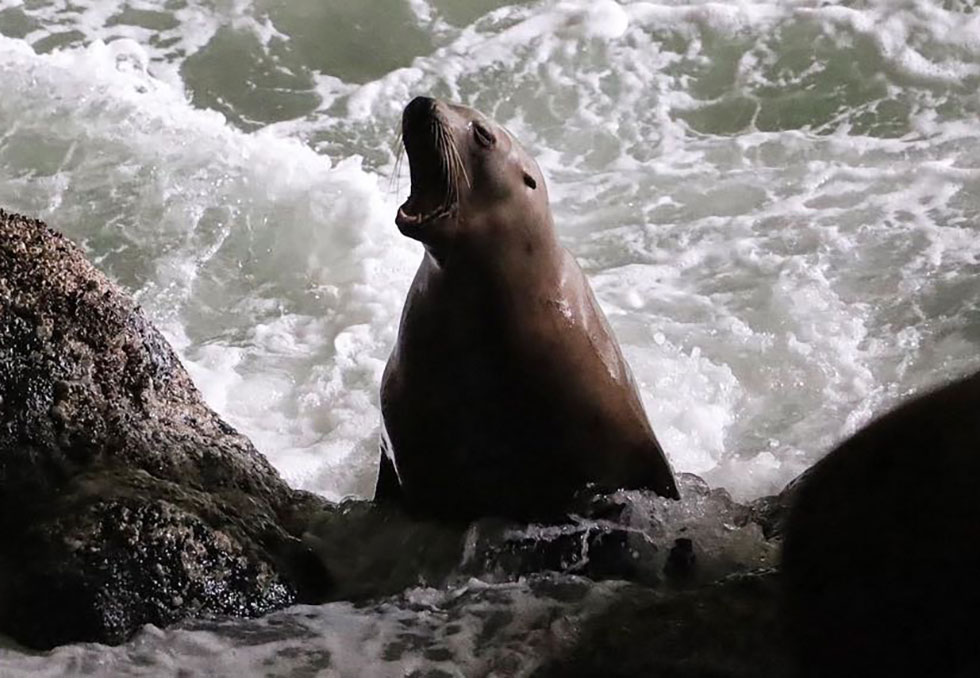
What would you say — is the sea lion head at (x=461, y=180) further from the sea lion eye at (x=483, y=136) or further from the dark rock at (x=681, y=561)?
the dark rock at (x=681, y=561)

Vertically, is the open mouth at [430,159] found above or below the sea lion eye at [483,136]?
below

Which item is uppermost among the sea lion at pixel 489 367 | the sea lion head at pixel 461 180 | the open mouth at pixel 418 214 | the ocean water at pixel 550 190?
the ocean water at pixel 550 190

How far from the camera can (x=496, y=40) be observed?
9758 mm

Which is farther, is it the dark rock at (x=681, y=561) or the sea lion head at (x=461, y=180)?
the sea lion head at (x=461, y=180)

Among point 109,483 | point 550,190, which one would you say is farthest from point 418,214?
point 550,190

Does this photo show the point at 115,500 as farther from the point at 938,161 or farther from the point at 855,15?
the point at 855,15

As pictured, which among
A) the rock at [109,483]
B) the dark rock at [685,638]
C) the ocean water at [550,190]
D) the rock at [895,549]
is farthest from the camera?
the ocean water at [550,190]

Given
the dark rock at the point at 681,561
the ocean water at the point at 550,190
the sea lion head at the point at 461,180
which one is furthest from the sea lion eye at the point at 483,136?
the dark rock at the point at 681,561

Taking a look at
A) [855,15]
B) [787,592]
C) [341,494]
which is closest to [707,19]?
[855,15]

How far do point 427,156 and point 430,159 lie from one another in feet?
0.04

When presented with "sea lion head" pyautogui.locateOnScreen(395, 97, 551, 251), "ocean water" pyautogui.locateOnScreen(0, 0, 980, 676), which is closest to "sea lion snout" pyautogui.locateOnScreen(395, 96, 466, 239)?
"sea lion head" pyautogui.locateOnScreen(395, 97, 551, 251)

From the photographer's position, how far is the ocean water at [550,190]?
5574 millimetres

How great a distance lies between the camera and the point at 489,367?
3.89 m

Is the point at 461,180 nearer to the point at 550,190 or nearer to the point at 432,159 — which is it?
the point at 432,159
